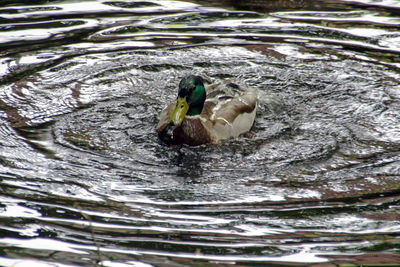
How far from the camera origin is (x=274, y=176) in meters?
6.40

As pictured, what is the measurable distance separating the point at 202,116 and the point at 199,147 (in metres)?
0.47

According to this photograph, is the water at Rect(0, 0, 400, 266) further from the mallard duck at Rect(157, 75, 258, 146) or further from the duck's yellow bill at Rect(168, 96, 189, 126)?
the duck's yellow bill at Rect(168, 96, 189, 126)

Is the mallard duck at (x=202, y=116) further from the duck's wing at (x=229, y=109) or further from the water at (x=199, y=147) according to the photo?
the water at (x=199, y=147)

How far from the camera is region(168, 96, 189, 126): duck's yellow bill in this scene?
23.8 ft

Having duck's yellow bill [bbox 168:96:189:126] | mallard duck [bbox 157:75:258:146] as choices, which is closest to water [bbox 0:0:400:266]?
mallard duck [bbox 157:75:258:146]

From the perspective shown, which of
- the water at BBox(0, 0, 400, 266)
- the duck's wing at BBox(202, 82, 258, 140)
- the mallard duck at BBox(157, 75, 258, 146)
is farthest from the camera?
the duck's wing at BBox(202, 82, 258, 140)

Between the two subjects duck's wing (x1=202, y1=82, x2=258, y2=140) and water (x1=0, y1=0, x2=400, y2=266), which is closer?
water (x1=0, y1=0, x2=400, y2=266)

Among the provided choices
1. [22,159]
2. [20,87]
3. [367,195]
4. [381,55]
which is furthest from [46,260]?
[381,55]

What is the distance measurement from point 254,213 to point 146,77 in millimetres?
4559

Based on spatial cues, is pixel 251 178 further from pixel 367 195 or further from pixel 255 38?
pixel 255 38

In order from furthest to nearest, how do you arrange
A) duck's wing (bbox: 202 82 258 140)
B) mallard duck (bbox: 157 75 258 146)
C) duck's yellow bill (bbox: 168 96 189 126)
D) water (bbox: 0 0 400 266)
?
duck's wing (bbox: 202 82 258 140)
mallard duck (bbox: 157 75 258 146)
duck's yellow bill (bbox: 168 96 189 126)
water (bbox: 0 0 400 266)

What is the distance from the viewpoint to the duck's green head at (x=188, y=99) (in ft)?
23.9

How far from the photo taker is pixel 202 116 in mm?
7742

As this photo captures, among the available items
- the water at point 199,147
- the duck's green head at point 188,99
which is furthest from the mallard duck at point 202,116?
the water at point 199,147
